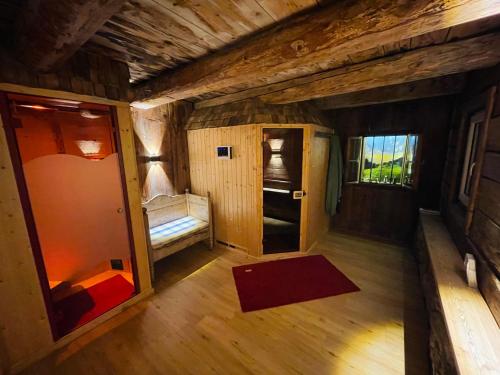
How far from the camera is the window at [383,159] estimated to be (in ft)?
11.0

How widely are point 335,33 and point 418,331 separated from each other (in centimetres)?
263

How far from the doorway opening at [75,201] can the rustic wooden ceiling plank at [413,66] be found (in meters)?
2.29

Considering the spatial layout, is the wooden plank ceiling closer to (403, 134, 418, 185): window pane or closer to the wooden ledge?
the wooden ledge

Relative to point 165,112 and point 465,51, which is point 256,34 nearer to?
point 465,51

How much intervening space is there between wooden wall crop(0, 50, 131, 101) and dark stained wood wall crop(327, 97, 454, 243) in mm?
3406

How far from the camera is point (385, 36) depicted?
43.2 inches

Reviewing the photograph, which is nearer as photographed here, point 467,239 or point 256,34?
point 256,34

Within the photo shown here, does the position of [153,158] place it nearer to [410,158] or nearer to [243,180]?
[243,180]

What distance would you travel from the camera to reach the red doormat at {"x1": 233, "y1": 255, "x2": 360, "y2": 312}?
7.66ft

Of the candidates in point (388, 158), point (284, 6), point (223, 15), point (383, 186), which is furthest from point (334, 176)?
point (223, 15)

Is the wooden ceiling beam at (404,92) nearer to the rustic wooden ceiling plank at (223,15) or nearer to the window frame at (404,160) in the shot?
the window frame at (404,160)

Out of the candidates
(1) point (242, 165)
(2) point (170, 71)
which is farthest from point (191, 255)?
(2) point (170, 71)

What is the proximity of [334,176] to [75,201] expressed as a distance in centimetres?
382

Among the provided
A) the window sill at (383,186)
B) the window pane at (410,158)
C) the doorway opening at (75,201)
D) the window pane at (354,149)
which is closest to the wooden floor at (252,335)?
the doorway opening at (75,201)
